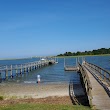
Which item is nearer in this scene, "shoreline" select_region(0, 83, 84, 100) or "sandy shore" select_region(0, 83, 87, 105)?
"sandy shore" select_region(0, 83, 87, 105)

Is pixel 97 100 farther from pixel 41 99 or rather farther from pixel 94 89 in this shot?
pixel 41 99

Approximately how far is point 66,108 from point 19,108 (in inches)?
96.1

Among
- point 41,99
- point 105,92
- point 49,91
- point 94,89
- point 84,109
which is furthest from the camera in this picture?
point 49,91

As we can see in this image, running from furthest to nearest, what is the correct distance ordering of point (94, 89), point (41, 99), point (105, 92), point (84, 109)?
point (41, 99) < point (94, 89) < point (105, 92) < point (84, 109)

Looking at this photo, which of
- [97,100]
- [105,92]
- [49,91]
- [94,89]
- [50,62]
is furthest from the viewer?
[50,62]

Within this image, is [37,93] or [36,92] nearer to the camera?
[37,93]

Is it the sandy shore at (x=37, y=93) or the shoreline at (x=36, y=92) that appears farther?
the shoreline at (x=36, y=92)

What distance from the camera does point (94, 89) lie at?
18.0 meters

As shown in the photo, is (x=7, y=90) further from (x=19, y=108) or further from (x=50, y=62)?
(x=50, y=62)

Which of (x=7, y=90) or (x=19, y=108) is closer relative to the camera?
(x=19, y=108)

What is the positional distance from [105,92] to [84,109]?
14.3 feet

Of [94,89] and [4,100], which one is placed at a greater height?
[94,89]

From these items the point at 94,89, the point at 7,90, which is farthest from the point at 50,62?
the point at 94,89

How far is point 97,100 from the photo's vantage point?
572 inches
